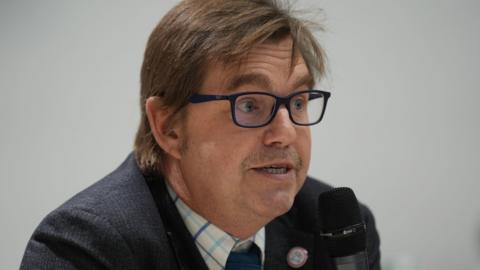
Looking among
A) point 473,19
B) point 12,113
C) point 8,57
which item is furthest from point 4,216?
point 473,19

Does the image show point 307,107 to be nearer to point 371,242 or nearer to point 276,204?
point 276,204

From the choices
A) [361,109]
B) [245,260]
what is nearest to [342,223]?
[245,260]

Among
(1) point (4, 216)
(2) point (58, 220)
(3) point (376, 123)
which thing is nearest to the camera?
(2) point (58, 220)

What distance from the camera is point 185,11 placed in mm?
2002

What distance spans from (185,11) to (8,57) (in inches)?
54.2

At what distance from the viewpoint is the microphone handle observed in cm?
166

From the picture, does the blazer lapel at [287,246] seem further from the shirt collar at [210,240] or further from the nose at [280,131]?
the nose at [280,131]

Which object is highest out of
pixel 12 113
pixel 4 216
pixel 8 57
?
pixel 8 57

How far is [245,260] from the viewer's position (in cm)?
210

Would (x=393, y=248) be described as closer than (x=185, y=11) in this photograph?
No

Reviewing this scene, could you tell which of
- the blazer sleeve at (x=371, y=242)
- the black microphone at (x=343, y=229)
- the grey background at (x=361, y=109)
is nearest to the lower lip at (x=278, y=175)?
the black microphone at (x=343, y=229)

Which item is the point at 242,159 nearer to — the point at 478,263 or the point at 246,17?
the point at 246,17

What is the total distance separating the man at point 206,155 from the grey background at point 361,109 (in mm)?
1088

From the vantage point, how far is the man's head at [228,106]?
1868 millimetres
